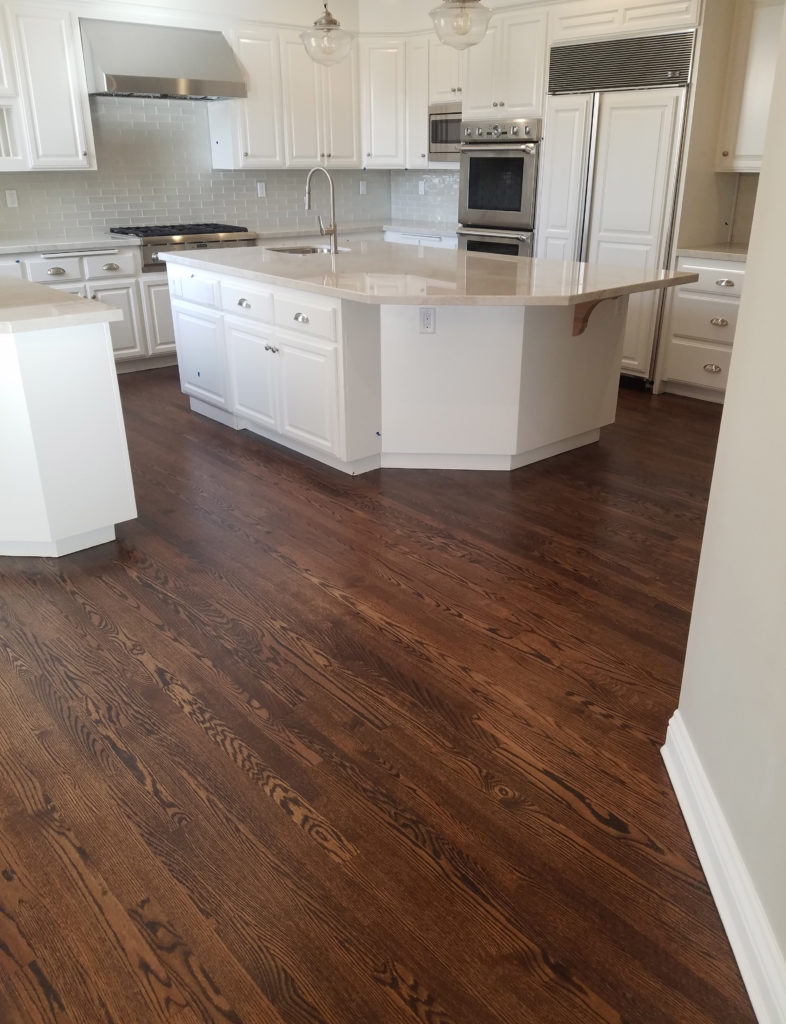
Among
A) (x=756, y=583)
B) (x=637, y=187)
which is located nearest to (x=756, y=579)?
(x=756, y=583)

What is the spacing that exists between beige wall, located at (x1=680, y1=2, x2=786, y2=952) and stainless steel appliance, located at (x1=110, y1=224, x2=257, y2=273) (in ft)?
14.8

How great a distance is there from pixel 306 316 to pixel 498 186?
2713 mm

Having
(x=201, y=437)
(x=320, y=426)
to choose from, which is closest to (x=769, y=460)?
(x=320, y=426)

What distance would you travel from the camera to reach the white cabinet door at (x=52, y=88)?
488 cm

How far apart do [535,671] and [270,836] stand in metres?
0.93

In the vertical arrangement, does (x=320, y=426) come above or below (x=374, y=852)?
above

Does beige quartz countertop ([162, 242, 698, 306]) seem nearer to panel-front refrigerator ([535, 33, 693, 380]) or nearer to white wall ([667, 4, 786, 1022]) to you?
panel-front refrigerator ([535, 33, 693, 380])

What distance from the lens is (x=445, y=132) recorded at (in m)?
6.09

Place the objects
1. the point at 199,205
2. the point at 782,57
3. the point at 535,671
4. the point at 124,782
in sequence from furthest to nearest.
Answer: the point at 199,205 → the point at 535,671 → the point at 124,782 → the point at 782,57

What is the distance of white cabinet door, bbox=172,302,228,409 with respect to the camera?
4359 millimetres

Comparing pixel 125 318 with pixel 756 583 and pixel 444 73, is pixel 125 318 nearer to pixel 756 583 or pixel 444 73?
pixel 444 73

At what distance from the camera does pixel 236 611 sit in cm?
265

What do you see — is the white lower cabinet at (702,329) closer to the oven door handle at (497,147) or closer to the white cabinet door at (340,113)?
the oven door handle at (497,147)

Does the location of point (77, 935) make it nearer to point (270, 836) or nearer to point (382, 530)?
point (270, 836)
